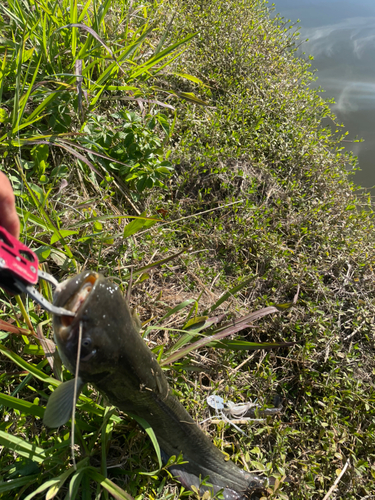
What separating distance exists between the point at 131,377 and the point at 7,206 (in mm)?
830

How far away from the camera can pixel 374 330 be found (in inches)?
108

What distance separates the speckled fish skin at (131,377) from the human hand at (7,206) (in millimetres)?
438

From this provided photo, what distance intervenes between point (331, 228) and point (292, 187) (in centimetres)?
57

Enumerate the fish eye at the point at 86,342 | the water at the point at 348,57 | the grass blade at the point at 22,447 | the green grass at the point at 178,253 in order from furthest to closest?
the water at the point at 348,57
the green grass at the point at 178,253
the grass blade at the point at 22,447
the fish eye at the point at 86,342

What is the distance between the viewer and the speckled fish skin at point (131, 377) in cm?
107

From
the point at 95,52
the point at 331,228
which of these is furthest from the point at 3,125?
the point at 331,228

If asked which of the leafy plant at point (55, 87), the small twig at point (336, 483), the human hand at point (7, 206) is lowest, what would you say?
the small twig at point (336, 483)

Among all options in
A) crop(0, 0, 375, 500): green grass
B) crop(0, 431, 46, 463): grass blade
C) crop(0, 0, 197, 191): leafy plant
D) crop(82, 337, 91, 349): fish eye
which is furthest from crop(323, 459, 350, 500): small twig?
crop(0, 0, 197, 191): leafy plant

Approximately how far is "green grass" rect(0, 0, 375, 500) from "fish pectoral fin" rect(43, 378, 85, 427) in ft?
1.53

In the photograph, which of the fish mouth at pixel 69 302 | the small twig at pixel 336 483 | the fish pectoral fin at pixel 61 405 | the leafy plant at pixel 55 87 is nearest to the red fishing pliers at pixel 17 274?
the fish mouth at pixel 69 302

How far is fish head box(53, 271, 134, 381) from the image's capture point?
41.3 inches

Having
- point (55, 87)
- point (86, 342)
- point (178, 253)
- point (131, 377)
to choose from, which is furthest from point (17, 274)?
point (55, 87)

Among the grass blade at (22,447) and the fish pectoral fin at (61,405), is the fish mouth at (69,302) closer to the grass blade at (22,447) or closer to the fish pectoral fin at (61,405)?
the fish pectoral fin at (61,405)

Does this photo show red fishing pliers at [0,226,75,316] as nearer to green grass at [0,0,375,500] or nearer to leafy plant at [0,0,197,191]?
green grass at [0,0,375,500]
